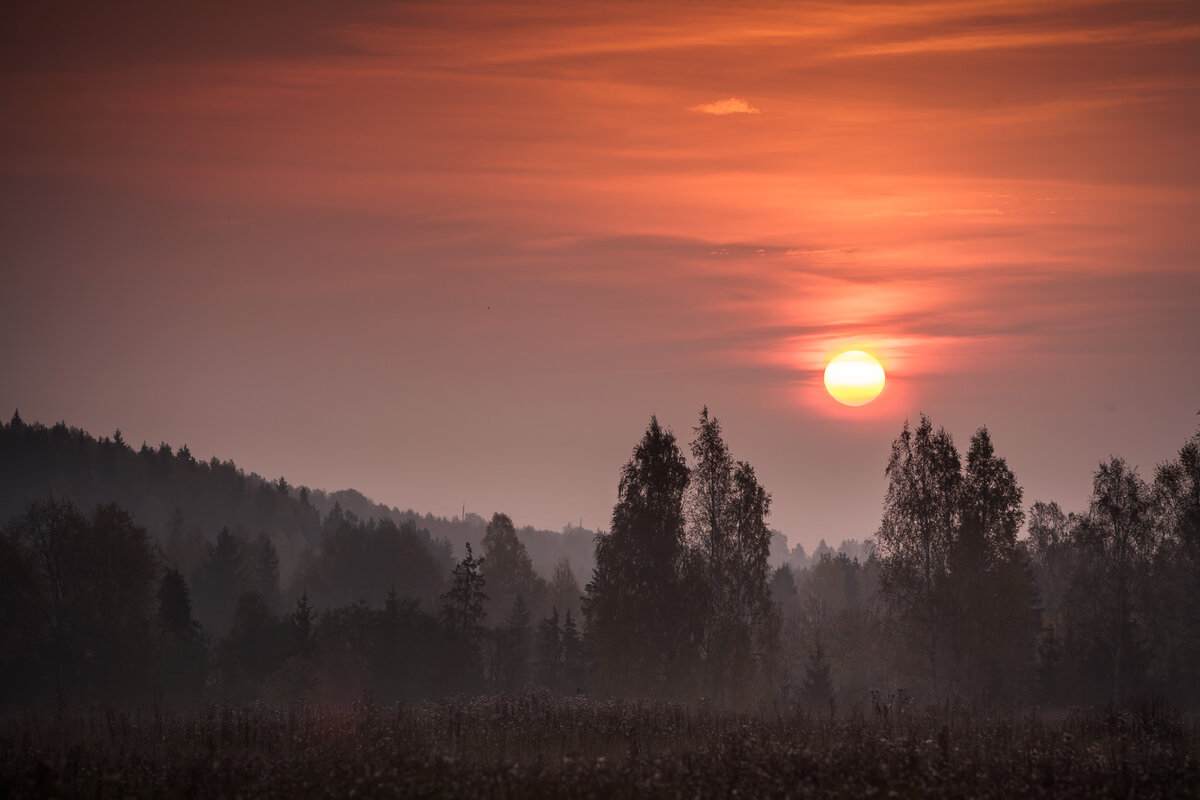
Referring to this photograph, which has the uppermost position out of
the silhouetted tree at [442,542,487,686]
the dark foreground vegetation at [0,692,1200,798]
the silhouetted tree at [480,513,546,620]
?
the silhouetted tree at [480,513,546,620]

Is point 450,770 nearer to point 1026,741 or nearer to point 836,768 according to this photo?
point 836,768

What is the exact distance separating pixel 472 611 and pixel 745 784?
51.5 meters

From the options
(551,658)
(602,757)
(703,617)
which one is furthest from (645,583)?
(551,658)

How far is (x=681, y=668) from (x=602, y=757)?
2450 centimetres

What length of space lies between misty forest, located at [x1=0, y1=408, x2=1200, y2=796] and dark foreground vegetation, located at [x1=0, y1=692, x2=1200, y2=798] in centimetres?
9

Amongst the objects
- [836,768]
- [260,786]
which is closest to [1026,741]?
[836,768]

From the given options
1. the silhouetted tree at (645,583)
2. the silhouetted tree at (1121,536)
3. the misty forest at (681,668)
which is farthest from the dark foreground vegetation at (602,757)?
the silhouetted tree at (1121,536)

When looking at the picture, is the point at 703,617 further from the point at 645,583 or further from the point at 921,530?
the point at 921,530

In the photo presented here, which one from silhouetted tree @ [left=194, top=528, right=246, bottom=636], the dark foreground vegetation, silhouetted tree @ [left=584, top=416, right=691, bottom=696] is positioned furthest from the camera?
silhouetted tree @ [left=194, top=528, right=246, bottom=636]

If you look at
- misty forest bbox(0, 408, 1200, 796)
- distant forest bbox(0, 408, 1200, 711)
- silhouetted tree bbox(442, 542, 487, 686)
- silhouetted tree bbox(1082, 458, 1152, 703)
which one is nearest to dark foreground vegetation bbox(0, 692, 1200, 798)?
misty forest bbox(0, 408, 1200, 796)

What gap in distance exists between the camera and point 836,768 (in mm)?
18016

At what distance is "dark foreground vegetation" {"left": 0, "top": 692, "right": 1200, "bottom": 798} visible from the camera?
17344 mm

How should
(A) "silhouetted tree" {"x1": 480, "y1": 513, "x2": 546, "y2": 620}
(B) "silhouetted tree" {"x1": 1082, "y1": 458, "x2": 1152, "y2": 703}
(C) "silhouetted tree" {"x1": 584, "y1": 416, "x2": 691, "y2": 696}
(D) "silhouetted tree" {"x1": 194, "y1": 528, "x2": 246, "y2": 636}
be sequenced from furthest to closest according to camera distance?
(A) "silhouetted tree" {"x1": 480, "y1": 513, "x2": 546, "y2": 620} < (D) "silhouetted tree" {"x1": 194, "y1": 528, "x2": 246, "y2": 636} < (B) "silhouetted tree" {"x1": 1082, "y1": 458, "x2": 1152, "y2": 703} < (C) "silhouetted tree" {"x1": 584, "y1": 416, "x2": 691, "y2": 696}

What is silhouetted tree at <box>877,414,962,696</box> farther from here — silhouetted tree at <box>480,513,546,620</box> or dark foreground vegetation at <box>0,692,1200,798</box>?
silhouetted tree at <box>480,513,546,620</box>
